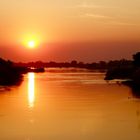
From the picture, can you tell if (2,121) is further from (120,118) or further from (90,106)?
(90,106)

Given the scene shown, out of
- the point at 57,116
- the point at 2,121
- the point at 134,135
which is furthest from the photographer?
the point at 57,116

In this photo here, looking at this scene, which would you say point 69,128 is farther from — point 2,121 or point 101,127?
point 2,121

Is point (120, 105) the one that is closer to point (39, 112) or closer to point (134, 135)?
point (39, 112)

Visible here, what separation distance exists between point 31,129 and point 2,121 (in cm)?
378

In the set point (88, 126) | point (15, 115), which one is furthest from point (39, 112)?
point (88, 126)

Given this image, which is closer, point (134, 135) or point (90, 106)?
point (134, 135)

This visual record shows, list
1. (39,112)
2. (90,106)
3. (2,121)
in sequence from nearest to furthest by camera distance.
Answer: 1. (2,121)
2. (39,112)
3. (90,106)

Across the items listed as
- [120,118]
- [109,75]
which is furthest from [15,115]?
[109,75]

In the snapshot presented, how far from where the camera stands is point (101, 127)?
80.3 ft

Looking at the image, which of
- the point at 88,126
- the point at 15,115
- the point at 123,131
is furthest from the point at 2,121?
the point at 123,131

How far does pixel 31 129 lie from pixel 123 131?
441 centimetres

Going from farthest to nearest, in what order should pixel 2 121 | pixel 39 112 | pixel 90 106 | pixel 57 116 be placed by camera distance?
1. pixel 90 106
2. pixel 39 112
3. pixel 57 116
4. pixel 2 121

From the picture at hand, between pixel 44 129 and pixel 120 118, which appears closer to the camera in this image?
pixel 44 129

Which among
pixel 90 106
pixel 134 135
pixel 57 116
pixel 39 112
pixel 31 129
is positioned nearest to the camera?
pixel 134 135
